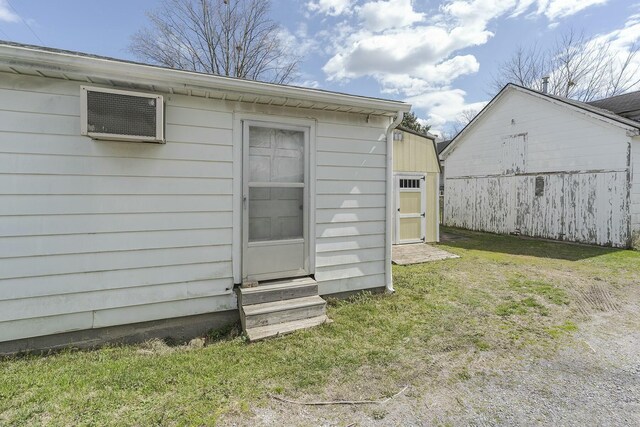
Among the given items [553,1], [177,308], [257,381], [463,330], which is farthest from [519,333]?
[553,1]

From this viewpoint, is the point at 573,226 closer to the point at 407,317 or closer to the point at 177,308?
the point at 407,317

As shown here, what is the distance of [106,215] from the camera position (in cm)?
293

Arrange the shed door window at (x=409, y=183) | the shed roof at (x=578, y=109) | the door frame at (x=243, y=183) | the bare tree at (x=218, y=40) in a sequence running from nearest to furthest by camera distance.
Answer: the door frame at (x=243, y=183) → the shed roof at (x=578, y=109) → the shed door window at (x=409, y=183) → the bare tree at (x=218, y=40)

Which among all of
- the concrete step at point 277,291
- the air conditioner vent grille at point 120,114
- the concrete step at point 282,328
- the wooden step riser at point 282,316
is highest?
the air conditioner vent grille at point 120,114

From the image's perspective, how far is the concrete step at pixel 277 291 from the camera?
325 centimetres

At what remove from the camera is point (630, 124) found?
303 inches

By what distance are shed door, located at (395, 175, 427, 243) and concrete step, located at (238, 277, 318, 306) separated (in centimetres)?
475

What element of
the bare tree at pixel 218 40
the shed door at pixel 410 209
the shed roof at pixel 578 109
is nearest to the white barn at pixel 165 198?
the shed door at pixel 410 209

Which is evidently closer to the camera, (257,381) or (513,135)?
(257,381)

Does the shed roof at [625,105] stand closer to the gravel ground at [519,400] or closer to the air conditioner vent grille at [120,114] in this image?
the gravel ground at [519,400]

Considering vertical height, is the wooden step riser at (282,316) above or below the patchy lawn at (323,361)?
above

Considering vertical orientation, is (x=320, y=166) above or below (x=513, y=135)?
below

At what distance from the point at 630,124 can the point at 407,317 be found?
8.93 meters

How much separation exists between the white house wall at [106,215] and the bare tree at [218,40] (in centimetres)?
1332
